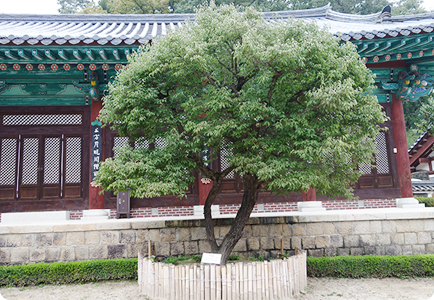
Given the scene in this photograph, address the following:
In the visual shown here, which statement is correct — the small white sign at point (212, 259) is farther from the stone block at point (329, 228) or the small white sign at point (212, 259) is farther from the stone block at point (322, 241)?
the stone block at point (329, 228)

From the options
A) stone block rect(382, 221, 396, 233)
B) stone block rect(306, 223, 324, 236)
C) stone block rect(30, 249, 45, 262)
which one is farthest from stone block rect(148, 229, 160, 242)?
stone block rect(382, 221, 396, 233)

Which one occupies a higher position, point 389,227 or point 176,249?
point 389,227

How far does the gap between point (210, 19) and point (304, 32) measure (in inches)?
60.9

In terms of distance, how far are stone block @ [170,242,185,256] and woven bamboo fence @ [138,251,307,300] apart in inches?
63.4

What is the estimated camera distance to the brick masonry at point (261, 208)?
826 cm

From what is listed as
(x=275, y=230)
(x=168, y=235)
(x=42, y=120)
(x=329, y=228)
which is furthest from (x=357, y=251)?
(x=42, y=120)

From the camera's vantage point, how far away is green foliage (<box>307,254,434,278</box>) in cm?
640

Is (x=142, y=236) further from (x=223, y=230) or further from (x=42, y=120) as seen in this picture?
(x=42, y=120)

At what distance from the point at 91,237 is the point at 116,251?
632 millimetres

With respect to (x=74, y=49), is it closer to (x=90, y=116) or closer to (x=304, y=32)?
(x=90, y=116)

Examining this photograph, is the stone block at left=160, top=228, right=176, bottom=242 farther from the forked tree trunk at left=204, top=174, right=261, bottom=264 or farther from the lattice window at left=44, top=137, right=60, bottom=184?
the lattice window at left=44, top=137, right=60, bottom=184

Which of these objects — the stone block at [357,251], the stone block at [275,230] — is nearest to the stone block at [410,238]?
the stone block at [357,251]

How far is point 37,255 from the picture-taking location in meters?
6.53

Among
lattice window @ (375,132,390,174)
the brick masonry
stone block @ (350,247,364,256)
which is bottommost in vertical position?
stone block @ (350,247,364,256)
